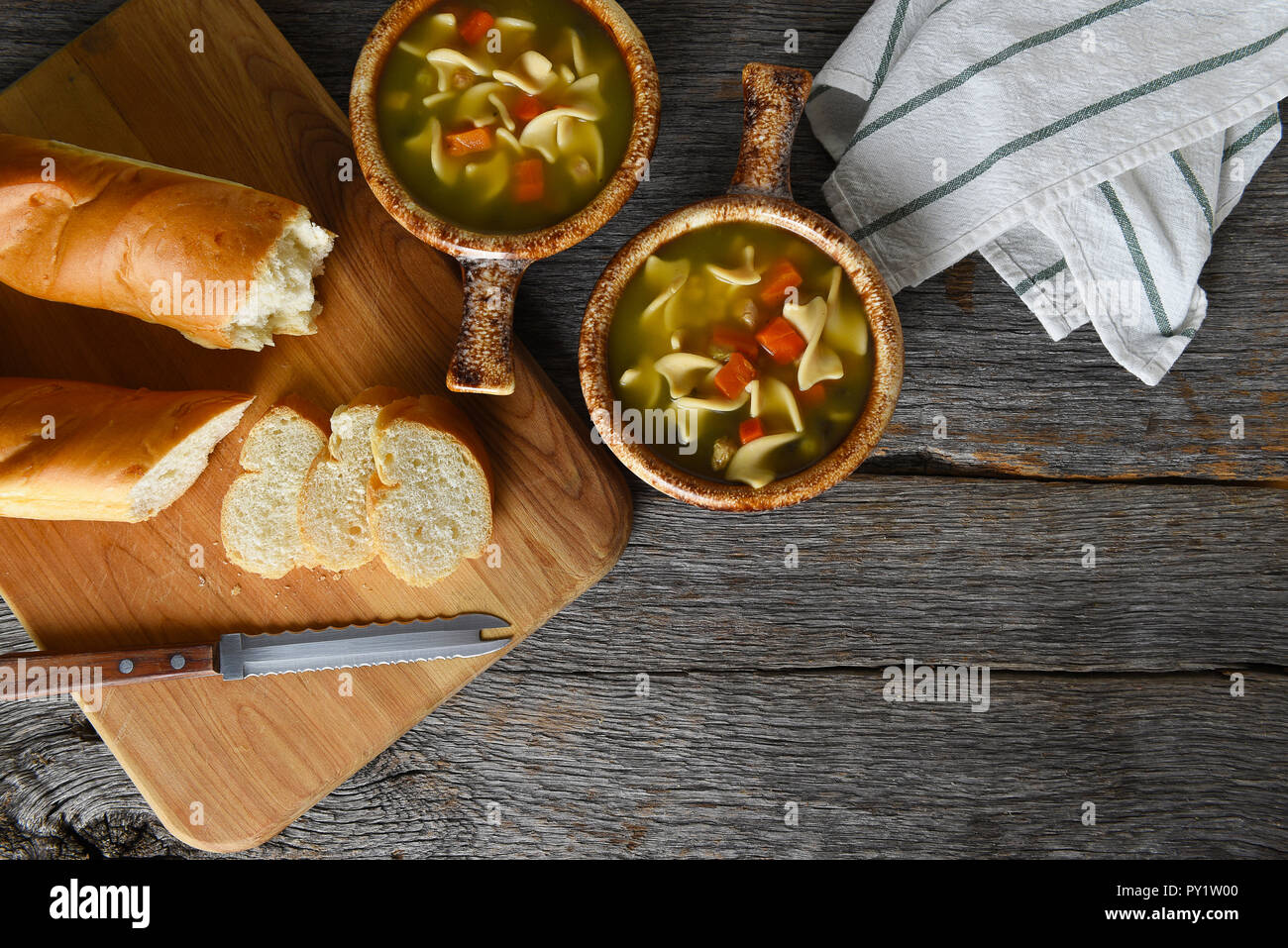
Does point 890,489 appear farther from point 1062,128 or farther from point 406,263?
point 406,263

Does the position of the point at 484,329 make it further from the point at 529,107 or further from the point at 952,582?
the point at 952,582

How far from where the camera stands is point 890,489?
9.20ft

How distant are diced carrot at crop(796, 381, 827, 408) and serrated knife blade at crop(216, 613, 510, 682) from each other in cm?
119

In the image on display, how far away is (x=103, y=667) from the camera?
251 cm

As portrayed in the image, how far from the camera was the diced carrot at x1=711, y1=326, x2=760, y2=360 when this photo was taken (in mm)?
2318

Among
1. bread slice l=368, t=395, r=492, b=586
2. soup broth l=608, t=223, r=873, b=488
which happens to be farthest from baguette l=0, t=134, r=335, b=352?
soup broth l=608, t=223, r=873, b=488

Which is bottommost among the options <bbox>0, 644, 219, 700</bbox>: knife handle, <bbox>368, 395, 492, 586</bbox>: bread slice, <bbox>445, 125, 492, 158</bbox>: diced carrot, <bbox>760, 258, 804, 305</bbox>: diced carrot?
<bbox>0, 644, 219, 700</bbox>: knife handle

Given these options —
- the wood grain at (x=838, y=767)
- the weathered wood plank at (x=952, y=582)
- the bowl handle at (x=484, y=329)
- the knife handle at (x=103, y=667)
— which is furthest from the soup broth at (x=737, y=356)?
the knife handle at (x=103, y=667)

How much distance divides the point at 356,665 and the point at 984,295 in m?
2.37

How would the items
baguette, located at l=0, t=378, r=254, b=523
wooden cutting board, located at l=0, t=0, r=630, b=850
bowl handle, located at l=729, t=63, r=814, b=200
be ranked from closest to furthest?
bowl handle, located at l=729, t=63, r=814, b=200, baguette, located at l=0, t=378, r=254, b=523, wooden cutting board, located at l=0, t=0, r=630, b=850

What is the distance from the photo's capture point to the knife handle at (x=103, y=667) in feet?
8.23

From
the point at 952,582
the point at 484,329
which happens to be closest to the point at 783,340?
the point at 484,329

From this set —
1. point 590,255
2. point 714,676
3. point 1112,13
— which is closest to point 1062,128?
point 1112,13

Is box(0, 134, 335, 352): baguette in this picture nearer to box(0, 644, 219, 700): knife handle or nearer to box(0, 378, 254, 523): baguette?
box(0, 378, 254, 523): baguette
